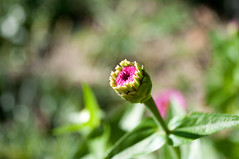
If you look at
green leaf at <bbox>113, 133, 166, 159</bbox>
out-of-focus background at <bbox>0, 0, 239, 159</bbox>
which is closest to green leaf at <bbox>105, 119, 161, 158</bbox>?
green leaf at <bbox>113, 133, 166, 159</bbox>

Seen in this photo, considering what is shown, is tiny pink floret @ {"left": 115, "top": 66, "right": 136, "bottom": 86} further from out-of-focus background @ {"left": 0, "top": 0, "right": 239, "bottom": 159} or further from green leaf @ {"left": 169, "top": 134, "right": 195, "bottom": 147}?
out-of-focus background @ {"left": 0, "top": 0, "right": 239, "bottom": 159}

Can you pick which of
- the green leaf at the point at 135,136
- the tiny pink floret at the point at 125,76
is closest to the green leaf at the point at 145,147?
the green leaf at the point at 135,136

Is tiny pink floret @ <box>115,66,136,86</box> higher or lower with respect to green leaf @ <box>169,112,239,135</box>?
higher

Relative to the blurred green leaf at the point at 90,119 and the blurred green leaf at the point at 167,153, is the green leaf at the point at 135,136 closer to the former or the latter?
the blurred green leaf at the point at 167,153

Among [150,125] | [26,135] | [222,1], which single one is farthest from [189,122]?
[222,1]

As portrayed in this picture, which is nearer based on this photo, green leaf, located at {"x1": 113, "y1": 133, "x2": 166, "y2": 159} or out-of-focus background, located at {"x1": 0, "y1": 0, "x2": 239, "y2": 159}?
green leaf, located at {"x1": 113, "y1": 133, "x2": 166, "y2": 159}

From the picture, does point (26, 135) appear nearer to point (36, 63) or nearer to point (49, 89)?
point (49, 89)

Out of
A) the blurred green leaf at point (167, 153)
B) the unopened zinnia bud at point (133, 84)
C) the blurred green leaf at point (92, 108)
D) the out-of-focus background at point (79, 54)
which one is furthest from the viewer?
the out-of-focus background at point (79, 54)
